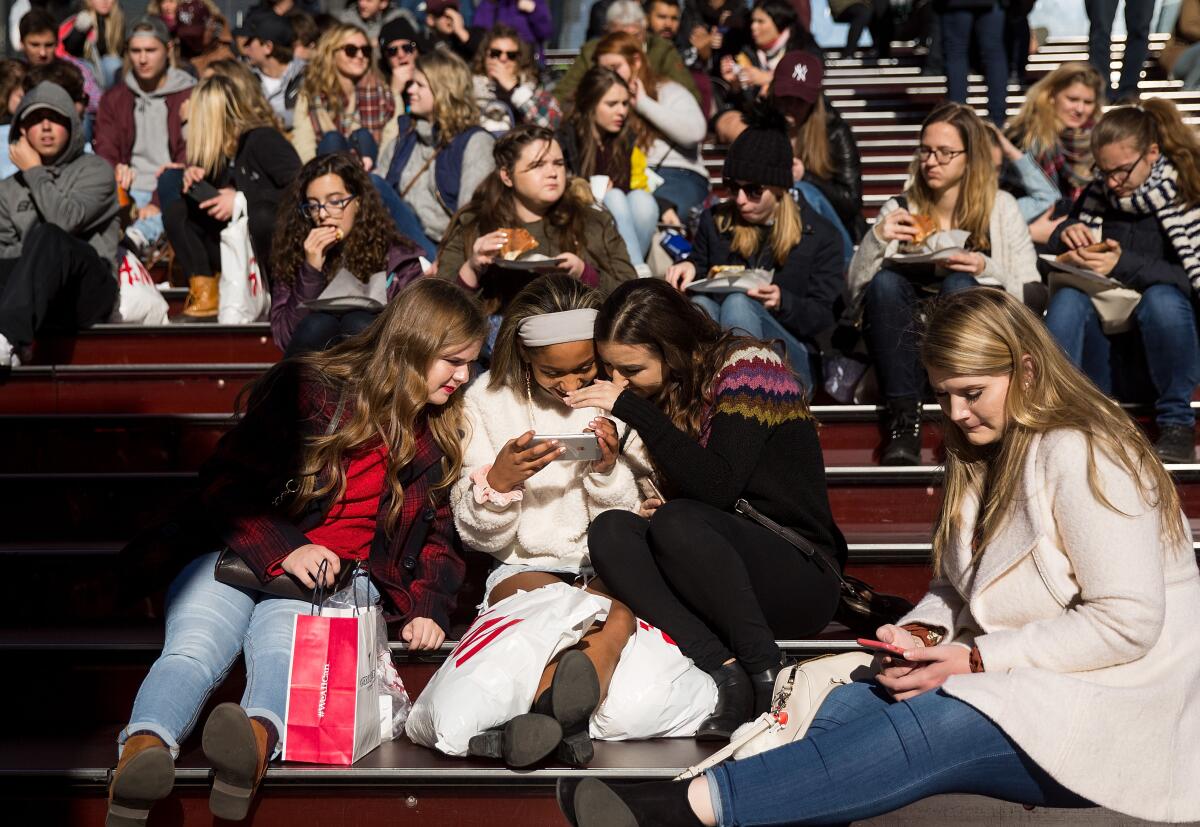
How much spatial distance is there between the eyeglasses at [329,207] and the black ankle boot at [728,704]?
2.27 m

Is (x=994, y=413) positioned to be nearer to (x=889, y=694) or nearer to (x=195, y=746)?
A: (x=889, y=694)

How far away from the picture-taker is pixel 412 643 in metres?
3.20

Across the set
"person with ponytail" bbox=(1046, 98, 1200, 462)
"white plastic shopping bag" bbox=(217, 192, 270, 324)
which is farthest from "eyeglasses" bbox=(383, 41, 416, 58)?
"person with ponytail" bbox=(1046, 98, 1200, 462)

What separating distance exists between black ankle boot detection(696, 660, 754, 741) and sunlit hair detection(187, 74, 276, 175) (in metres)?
3.52

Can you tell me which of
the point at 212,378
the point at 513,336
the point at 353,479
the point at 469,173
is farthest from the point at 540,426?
the point at 469,173

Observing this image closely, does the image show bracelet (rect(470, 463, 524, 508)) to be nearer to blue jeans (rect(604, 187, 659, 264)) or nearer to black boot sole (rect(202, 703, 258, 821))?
black boot sole (rect(202, 703, 258, 821))

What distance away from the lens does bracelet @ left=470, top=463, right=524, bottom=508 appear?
3230 millimetres

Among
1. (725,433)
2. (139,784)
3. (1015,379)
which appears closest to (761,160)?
(725,433)

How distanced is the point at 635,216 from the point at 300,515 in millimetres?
2624

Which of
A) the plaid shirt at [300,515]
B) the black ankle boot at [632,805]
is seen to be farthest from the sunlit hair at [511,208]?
the black ankle boot at [632,805]

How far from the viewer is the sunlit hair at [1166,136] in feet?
14.3

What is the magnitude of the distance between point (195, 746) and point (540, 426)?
3.76 feet

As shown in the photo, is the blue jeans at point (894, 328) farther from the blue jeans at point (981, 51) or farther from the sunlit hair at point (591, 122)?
the blue jeans at point (981, 51)

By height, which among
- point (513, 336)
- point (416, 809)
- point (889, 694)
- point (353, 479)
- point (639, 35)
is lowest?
point (416, 809)
